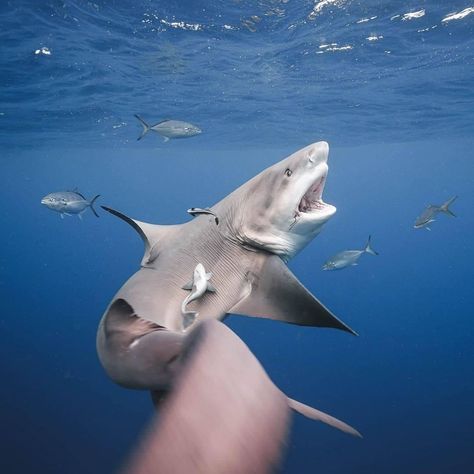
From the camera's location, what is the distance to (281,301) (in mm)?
3102

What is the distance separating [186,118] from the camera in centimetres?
2645

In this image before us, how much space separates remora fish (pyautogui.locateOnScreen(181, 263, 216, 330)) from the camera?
287cm

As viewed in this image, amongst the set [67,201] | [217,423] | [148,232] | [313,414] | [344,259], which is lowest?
[344,259]

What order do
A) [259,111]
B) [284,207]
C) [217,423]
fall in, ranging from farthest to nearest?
[259,111], [284,207], [217,423]

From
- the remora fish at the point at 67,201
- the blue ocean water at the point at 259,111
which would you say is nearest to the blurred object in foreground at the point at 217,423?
the blue ocean water at the point at 259,111

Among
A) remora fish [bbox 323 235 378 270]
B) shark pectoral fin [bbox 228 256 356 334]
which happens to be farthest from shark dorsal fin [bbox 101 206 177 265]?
remora fish [bbox 323 235 378 270]

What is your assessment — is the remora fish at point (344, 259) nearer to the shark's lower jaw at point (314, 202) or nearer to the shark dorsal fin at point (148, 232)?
the shark's lower jaw at point (314, 202)

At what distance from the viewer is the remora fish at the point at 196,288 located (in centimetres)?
287

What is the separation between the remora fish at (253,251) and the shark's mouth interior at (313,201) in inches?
0.4

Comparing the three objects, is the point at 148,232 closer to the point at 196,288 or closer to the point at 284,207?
the point at 196,288

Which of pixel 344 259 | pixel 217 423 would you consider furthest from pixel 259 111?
pixel 217 423

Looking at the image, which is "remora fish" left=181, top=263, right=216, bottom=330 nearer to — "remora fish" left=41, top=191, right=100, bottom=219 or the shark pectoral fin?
the shark pectoral fin

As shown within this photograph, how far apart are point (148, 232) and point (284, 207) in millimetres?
1461

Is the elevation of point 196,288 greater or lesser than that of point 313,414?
greater
